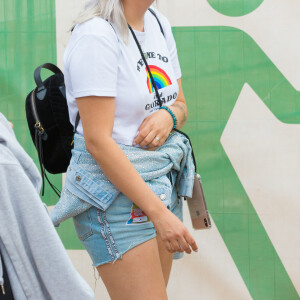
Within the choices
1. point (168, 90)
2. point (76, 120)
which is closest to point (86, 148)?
point (76, 120)

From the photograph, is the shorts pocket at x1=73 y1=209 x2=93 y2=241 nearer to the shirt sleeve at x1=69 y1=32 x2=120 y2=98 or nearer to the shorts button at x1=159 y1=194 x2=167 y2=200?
the shorts button at x1=159 y1=194 x2=167 y2=200

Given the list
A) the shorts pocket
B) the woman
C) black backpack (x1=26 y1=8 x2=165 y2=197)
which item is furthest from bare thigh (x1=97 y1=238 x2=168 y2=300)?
black backpack (x1=26 y1=8 x2=165 y2=197)

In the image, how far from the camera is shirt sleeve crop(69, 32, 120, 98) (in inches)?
67.9

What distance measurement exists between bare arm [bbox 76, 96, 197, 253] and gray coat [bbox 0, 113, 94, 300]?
0.42m

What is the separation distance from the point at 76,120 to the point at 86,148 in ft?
0.38

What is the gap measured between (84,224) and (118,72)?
1.51 ft

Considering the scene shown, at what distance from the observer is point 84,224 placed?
1.88 m

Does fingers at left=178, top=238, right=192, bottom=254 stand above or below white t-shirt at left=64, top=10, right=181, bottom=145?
below

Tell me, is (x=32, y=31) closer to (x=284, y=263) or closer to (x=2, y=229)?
(x=284, y=263)

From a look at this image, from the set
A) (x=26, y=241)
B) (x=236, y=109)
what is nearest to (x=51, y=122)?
(x=26, y=241)

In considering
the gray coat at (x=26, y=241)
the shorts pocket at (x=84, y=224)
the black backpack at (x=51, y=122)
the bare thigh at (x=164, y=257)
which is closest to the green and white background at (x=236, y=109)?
the black backpack at (x=51, y=122)

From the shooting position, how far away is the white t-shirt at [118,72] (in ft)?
5.68

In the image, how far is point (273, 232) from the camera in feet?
9.39

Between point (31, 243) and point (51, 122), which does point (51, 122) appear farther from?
point (31, 243)
